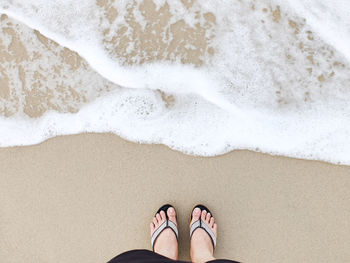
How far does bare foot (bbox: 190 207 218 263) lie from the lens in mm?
1444

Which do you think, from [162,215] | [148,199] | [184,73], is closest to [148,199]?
[148,199]

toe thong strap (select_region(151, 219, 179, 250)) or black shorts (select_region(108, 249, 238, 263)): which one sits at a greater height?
toe thong strap (select_region(151, 219, 179, 250))

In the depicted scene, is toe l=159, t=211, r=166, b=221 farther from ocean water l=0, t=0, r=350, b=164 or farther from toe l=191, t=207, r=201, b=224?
ocean water l=0, t=0, r=350, b=164

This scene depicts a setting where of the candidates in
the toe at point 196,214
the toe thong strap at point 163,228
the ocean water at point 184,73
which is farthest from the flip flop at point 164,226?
the ocean water at point 184,73

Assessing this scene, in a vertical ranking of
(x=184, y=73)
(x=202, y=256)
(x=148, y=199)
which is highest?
(x=184, y=73)

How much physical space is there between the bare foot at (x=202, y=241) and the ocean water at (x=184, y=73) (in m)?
0.31

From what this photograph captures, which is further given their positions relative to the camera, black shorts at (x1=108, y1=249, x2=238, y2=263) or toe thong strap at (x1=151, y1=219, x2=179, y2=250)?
toe thong strap at (x1=151, y1=219, x2=179, y2=250)

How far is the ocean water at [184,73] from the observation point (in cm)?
149

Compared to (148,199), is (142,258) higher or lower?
lower

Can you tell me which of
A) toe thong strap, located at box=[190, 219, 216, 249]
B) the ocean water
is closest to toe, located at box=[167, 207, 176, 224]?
toe thong strap, located at box=[190, 219, 216, 249]

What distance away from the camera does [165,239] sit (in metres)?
1.50

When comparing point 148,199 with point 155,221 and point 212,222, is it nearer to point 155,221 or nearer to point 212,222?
point 155,221

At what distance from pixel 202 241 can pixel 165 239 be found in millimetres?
186

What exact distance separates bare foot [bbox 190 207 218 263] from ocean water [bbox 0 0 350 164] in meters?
0.31
